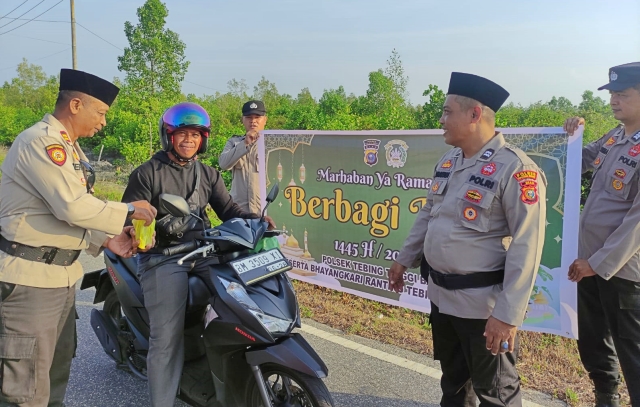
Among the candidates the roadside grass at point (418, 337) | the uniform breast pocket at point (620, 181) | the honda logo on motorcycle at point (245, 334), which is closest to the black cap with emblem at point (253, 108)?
the roadside grass at point (418, 337)

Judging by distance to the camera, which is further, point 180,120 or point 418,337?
point 418,337

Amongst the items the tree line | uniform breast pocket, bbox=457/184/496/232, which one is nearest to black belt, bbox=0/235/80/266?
uniform breast pocket, bbox=457/184/496/232

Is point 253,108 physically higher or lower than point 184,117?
higher

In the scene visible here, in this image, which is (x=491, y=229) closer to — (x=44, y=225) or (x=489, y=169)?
(x=489, y=169)

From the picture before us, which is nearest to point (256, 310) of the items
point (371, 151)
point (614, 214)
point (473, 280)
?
point (473, 280)

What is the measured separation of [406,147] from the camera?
4520mm

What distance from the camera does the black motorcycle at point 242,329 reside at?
2357 millimetres

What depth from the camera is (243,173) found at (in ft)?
17.8

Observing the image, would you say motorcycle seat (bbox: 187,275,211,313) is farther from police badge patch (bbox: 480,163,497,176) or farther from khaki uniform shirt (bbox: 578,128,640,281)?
khaki uniform shirt (bbox: 578,128,640,281)

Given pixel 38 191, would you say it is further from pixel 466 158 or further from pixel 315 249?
pixel 315 249

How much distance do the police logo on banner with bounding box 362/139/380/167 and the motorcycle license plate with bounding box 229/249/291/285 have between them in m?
2.32

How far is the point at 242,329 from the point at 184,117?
4.35 ft

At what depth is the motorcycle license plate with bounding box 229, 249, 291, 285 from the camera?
8.22 feet

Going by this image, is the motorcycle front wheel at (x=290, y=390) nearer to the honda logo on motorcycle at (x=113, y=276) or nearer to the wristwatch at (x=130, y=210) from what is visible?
the wristwatch at (x=130, y=210)
